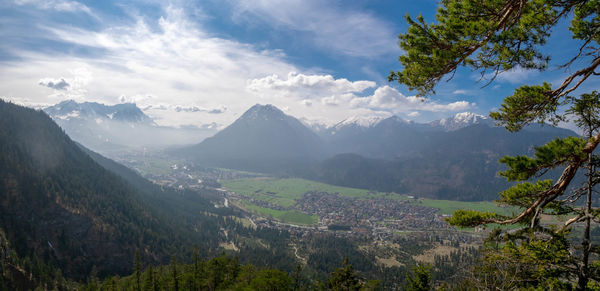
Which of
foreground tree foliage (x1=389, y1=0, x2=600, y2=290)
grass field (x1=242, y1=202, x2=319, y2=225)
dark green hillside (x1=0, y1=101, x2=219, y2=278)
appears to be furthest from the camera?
grass field (x1=242, y1=202, x2=319, y2=225)

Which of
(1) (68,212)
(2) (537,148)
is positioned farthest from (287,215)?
(2) (537,148)

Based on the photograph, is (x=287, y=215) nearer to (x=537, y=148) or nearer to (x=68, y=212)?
(x=68, y=212)

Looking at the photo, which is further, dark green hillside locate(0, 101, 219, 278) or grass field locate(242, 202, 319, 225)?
grass field locate(242, 202, 319, 225)

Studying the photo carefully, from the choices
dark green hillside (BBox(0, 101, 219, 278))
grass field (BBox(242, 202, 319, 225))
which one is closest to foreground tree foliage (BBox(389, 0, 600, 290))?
dark green hillside (BBox(0, 101, 219, 278))

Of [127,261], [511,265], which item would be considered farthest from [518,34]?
[127,261]

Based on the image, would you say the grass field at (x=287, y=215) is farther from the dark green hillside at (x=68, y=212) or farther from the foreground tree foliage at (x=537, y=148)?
the foreground tree foliage at (x=537, y=148)

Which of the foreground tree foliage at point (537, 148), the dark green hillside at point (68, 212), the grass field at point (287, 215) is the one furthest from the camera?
the grass field at point (287, 215)

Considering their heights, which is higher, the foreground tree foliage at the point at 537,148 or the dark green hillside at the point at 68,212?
the foreground tree foliage at the point at 537,148

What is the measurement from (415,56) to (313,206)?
173 metres

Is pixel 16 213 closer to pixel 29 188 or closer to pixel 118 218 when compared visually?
pixel 29 188

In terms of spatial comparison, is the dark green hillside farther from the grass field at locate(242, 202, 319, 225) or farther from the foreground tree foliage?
the foreground tree foliage

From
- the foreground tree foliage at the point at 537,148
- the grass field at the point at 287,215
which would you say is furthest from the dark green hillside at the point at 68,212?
the foreground tree foliage at the point at 537,148

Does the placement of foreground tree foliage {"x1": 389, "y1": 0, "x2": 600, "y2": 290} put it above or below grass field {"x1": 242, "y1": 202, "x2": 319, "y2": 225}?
above

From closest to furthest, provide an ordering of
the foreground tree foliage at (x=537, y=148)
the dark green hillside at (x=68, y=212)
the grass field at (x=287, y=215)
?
the foreground tree foliage at (x=537, y=148) → the dark green hillside at (x=68, y=212) → the grass field at (x=287, y=215)
